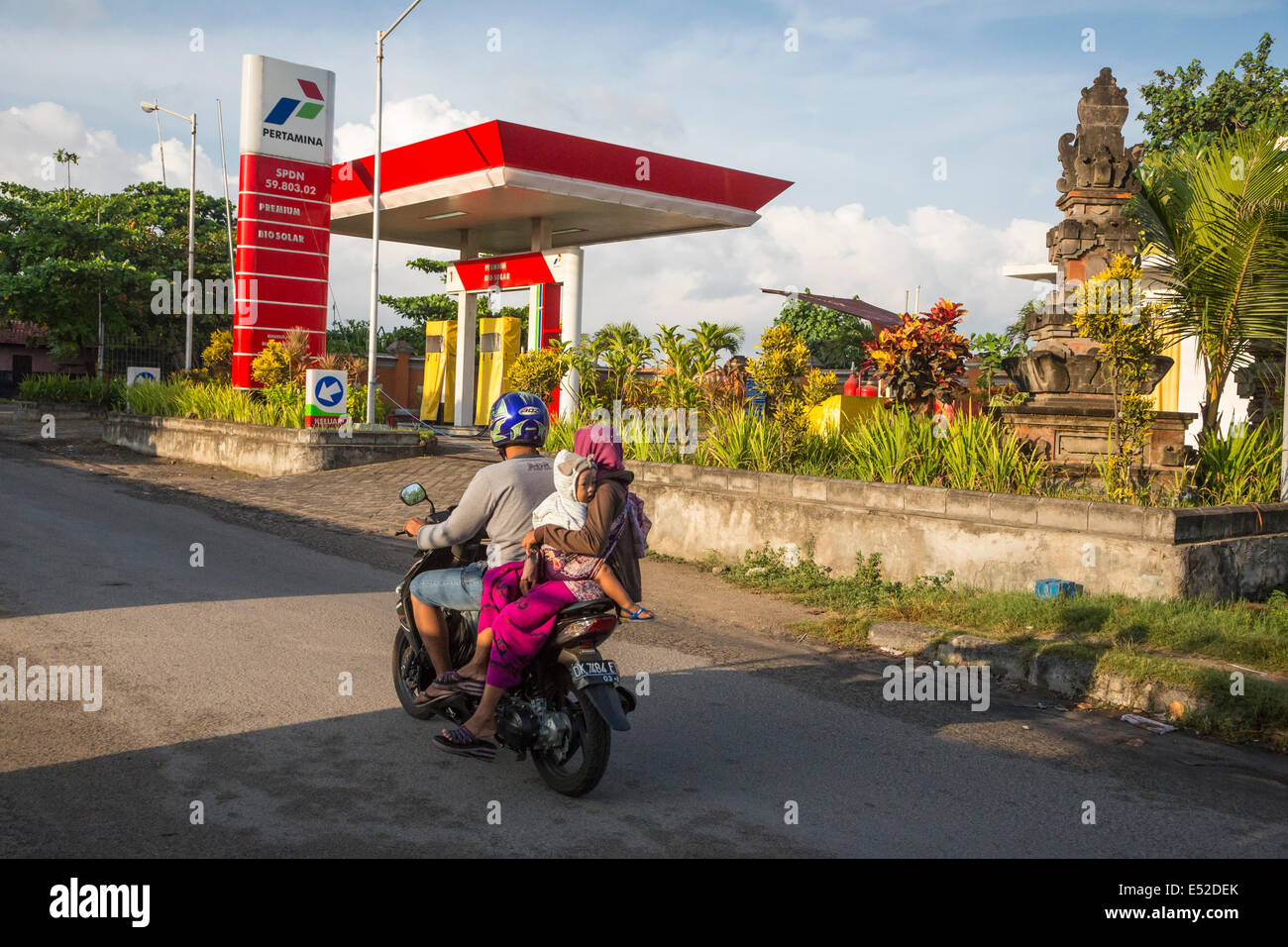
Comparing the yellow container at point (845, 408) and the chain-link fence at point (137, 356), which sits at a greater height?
the chain-link fence at point (137, 356)

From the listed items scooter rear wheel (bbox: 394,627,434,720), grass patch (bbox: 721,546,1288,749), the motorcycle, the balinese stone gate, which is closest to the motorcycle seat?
the motorcycle

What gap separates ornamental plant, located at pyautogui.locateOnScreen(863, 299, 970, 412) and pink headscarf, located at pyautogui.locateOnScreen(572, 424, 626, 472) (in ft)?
22.1

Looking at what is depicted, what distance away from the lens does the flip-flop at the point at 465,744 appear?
16.6 ft

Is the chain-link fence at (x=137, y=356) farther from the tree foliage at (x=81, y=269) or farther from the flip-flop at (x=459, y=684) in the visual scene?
the flip-flop at (x=459, y=684)

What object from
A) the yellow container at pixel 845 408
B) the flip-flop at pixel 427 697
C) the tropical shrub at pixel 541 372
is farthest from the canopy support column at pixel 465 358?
the flip-flop at pixel 427 697

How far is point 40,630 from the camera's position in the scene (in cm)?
730

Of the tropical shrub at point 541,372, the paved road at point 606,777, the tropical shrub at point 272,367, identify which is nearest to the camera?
the paved road at point 606,777

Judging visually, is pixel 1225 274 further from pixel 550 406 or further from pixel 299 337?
pixel 299 337

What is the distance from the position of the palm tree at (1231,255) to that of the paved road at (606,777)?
6.63 m

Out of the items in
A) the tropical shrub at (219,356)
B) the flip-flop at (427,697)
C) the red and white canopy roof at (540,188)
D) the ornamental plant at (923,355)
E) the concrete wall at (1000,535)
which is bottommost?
the flip-flop at (427,697)

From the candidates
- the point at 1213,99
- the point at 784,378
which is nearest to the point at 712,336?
the point at 784,378

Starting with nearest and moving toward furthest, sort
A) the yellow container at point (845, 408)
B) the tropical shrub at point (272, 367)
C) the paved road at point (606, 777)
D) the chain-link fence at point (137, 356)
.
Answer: the paved road at point (606, 777), the yellow container at point (845, 408), the tropical shrub at point (272, 367), the chain-link fence at point (137, 356)

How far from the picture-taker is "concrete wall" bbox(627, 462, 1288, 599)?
8141 mm
